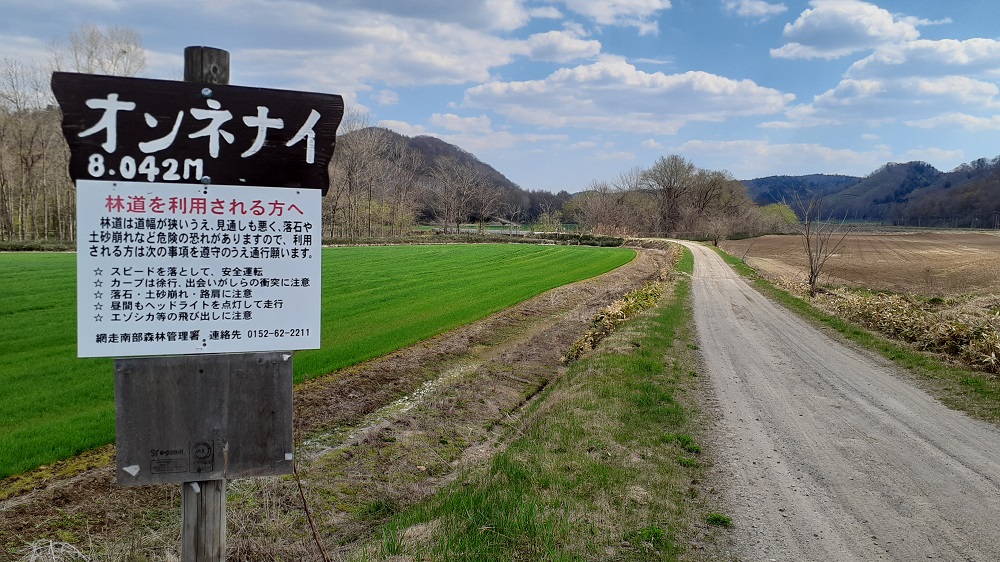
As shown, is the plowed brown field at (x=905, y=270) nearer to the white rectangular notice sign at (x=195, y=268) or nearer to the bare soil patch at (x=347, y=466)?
the bare soil patch at (x=347, y=466)

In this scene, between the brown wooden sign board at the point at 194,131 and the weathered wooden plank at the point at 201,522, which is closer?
the brown wooden sign board at the point at 194,131

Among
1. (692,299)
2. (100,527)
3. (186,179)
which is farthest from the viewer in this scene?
(692,299)

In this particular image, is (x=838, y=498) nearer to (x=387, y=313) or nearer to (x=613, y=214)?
(x=387, y=313)

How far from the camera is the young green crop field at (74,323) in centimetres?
859

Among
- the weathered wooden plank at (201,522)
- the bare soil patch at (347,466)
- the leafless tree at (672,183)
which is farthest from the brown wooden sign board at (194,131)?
the leafless tree at (672,183)

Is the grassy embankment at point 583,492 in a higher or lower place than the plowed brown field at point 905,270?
lower

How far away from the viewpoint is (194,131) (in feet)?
11.9

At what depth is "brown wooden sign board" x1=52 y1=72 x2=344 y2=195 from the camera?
3443 mm

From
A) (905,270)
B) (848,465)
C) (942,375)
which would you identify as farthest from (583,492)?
(905,270)

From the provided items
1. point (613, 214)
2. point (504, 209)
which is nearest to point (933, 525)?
point (613, 214)

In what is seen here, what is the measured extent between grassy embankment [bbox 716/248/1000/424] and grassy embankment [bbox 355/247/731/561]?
476cm

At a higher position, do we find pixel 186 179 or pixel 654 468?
pixel 186 179

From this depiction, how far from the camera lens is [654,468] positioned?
7035mm

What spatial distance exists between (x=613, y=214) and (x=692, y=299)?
251 ft
